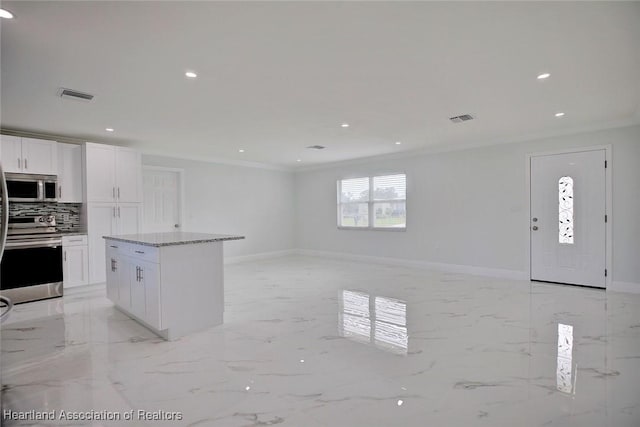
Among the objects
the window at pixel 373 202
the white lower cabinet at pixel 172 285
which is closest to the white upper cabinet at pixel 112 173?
the white lower cabinet at pixel 172 285

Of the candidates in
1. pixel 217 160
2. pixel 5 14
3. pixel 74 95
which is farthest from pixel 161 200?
pixel 5 14

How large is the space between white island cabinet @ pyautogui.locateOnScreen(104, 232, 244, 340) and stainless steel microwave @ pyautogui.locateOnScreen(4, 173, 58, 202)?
6.29 ft

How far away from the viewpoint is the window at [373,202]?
22.8 feet

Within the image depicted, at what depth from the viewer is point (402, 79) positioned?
9.89 ft

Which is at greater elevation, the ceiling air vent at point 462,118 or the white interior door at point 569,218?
the ceiling air vent at point 462,118

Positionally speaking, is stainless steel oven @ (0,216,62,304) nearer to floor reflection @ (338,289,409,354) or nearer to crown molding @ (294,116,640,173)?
floor reflection @ (338,289,409,354)

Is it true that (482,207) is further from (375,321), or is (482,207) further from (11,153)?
(11,153)

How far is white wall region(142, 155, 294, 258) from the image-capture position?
22.3 ft

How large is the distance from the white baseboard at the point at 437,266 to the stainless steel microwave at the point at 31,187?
544 centimetres

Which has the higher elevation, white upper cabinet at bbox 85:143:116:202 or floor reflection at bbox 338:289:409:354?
white upper cabinet at bbox 85:143:116:202

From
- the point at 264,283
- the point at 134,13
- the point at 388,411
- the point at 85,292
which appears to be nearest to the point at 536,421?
the point at 388,411

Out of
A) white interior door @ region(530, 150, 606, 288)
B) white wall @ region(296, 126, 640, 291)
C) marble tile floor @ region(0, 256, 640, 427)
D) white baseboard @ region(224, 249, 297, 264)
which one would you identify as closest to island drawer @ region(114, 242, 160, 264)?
marble tile floor @ region(0, 256, 640, 427)

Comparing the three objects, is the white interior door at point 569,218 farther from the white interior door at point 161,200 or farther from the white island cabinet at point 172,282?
the white interior door at point 161,200

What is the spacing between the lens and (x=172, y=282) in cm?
307
